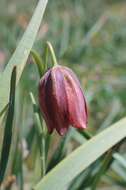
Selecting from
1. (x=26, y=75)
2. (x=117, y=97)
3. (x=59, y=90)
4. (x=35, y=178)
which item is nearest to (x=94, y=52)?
(x=117, y=97)

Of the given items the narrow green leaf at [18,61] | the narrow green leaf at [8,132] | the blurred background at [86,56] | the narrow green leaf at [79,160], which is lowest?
the blurred background at [86,56]

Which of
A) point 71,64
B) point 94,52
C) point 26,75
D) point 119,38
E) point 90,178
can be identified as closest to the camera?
point 90,178

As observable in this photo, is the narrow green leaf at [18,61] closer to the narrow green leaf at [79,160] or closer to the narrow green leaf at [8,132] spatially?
the narrow green leaf at [8,132]

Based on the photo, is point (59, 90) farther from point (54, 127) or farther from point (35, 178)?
point (35, 178)

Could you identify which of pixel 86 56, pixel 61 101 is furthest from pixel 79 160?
pixel 86 56

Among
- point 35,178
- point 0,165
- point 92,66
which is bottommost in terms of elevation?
point 92,66

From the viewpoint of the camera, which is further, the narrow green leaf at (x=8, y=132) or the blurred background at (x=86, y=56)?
the blurred background at (x=86, y=56)

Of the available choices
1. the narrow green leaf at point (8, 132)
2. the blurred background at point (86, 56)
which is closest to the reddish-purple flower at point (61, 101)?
the narrow green leaf at point (8, 132)
